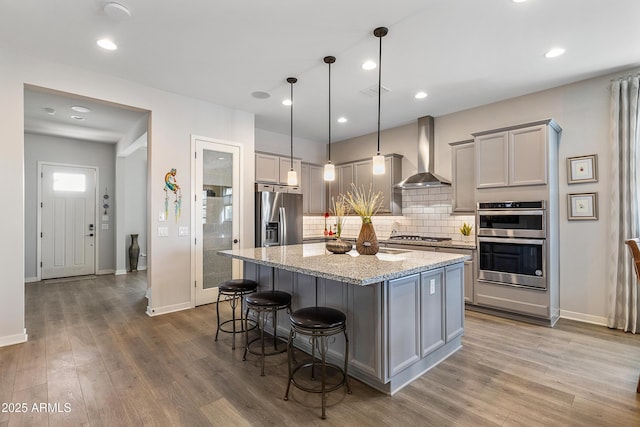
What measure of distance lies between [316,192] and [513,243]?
3698 millimetres

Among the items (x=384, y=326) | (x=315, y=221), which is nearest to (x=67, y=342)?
(x=384, y=326)

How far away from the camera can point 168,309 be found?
4141 mm

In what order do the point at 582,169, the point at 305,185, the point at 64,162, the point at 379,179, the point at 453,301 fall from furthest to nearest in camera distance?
the point at 64,162, the point at 305,185, the point at 379,179, the point at 582,169, the point at 453,301

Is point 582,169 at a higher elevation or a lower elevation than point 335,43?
lower

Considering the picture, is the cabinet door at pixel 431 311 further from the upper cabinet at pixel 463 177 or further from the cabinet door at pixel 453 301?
the upper cabinet at pixel 463 177

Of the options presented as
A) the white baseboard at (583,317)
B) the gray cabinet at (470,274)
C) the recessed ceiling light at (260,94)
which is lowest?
the white baseboard at (583,317)

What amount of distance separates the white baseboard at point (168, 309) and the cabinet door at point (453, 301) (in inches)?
132

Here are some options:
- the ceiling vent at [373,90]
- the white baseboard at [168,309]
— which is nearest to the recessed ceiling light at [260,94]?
the ceiling vent at [373,90]

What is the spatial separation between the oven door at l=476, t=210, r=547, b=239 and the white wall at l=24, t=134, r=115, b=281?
733 centimetres

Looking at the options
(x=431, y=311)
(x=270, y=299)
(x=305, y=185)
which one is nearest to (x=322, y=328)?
(x=270, y=299)

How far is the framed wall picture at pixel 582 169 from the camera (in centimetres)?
368

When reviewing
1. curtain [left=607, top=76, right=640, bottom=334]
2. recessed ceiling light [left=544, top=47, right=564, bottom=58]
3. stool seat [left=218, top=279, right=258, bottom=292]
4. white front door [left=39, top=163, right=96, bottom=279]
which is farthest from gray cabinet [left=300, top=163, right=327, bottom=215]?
white front door [left=39, top=163, right=96, bottom=279]

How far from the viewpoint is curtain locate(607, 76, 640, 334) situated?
11.1 ft

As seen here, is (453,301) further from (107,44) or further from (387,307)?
(107,44)
